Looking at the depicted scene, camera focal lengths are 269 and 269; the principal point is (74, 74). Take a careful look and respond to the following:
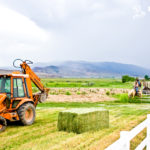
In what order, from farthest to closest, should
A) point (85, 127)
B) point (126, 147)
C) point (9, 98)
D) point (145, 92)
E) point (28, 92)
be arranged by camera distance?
1. point (145, 92)
2. point (28, 92)
3. point (9, 98)
4. point (85, 127)
5. point (126, 147)

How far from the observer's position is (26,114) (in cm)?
1095

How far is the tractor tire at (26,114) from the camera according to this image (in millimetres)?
10375

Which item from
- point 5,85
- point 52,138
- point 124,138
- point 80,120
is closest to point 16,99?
point 5,85

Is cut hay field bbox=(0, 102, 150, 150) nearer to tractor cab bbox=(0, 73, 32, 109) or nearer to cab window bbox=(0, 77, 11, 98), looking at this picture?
tractor cab bbox=(0, 73, 32, 109)

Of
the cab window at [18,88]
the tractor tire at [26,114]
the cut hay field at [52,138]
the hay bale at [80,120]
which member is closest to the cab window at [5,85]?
the cab window at [18,88]

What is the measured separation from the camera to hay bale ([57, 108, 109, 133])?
9055 millimetres

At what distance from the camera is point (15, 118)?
33.7 ft

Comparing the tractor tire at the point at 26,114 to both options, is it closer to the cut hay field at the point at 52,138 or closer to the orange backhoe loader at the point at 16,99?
the orange backhoe loader at the point at 16,99

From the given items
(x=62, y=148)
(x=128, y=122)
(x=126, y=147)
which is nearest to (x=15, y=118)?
(x=62, y=148)

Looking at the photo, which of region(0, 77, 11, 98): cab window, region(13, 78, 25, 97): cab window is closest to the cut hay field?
region(13, 78, 25, 97): cab window

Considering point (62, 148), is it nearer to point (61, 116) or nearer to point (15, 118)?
point (61, 116)

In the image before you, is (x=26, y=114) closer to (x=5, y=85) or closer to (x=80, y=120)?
(x=5, y=85)

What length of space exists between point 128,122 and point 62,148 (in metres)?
5.09

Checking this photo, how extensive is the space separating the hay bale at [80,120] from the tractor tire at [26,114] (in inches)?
65.2
